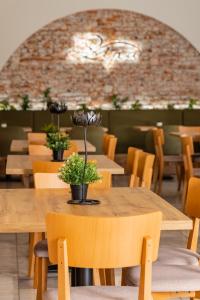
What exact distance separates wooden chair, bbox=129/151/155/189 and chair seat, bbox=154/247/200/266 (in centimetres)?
153

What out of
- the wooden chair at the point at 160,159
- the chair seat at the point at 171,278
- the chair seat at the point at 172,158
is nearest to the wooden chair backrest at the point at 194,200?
the chair seat at the point at 171,278

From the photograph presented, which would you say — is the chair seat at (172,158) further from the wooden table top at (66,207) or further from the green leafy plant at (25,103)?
the wooden table top at (66,207)

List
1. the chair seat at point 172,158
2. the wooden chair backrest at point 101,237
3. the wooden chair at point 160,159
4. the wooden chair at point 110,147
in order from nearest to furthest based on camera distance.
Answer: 1. the wooden chair backrest at point 101,237
2. the wooden chair at point 110,147
3. the wooden chair at point 160,159
4. the chair seat at point 172,158

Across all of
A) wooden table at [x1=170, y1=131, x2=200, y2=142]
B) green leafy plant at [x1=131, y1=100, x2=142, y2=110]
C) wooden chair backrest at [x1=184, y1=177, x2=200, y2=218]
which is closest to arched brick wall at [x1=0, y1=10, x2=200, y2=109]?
green leafy plant at [x1=131, y1=100, x2=142, y2=110]

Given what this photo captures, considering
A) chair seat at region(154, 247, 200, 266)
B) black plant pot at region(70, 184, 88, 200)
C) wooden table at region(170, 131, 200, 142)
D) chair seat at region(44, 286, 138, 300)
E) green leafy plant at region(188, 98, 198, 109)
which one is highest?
black plant pot at region(70, 184, 88, 200)

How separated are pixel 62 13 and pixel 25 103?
5.44 feet

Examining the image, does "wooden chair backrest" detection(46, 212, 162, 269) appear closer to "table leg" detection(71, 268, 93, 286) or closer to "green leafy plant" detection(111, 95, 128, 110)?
"table leg" detection(71, 268, 93, 286)

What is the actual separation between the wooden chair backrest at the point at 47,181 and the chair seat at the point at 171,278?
1215 millimetres

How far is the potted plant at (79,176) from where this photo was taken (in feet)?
13.5

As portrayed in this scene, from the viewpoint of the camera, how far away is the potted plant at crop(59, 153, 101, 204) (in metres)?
4.11

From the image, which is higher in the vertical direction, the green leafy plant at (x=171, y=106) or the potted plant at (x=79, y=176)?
the potted plant at (x=79, y=176)

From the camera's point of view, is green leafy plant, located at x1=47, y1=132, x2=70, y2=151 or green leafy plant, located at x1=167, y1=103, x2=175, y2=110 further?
green leafy plant, located at x1=167, y1=103, x2=175, y2=110

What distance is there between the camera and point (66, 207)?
3.95m

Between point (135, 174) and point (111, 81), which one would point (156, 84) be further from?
point (135, 174)
